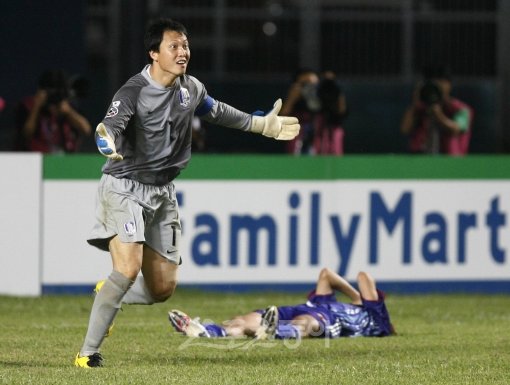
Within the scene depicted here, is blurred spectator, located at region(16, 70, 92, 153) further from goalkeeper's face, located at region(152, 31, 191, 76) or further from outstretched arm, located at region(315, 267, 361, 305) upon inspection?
goalkeeper's face, located at region(152, 31, 191, 76)

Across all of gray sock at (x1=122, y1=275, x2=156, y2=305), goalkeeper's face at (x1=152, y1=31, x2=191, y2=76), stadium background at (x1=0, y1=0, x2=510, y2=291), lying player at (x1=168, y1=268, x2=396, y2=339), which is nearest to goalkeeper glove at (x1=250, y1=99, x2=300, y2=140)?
goalkeeper's face at (x1=152, y1=31, x2=191, y2=76)

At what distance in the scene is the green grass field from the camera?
27.7ft

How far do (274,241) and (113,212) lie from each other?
5.18 metres

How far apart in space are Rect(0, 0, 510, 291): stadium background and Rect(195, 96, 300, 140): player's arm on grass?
1271 centimetres

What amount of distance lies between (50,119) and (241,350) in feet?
17.8

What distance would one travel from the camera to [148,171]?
29.6ft

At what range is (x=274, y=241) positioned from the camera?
14.0 meters

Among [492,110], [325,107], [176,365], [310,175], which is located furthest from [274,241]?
[492,110]

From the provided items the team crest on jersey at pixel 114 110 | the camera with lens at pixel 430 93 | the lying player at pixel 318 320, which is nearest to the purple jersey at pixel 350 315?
the lying player at pixel 318 320

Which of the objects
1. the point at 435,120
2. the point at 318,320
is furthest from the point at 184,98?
the point at 435,120

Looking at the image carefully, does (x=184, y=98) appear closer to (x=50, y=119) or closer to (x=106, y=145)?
(x=106, y=145)

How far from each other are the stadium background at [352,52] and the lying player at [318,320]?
11.2 m

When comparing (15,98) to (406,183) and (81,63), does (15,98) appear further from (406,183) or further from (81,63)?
(406,183)

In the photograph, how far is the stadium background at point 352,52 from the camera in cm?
2278
